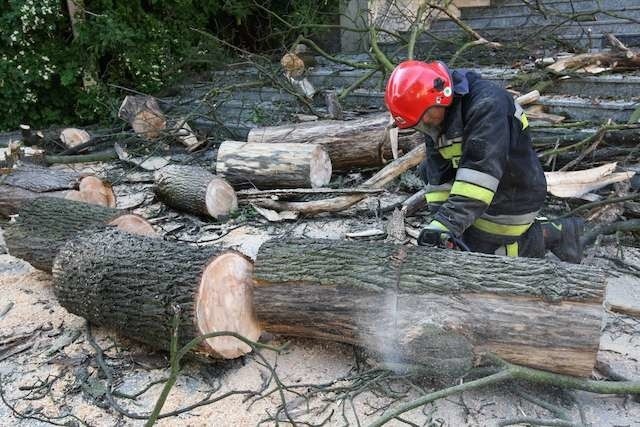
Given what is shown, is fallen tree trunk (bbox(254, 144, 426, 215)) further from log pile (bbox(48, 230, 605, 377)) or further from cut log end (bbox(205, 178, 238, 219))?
log pile (bbox(48, 230, 605, 377))

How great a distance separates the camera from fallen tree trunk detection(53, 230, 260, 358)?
2516 mm

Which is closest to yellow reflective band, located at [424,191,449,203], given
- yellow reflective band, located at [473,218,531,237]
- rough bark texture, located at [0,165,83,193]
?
yellow reflective band, located at [473,218,531,237]

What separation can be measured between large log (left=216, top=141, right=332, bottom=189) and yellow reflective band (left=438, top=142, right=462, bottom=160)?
2.20 meters

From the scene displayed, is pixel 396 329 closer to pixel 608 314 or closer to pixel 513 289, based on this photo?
pixel 513 289

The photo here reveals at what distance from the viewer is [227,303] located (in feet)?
8.58

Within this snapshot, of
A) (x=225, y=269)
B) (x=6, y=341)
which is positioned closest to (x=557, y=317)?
(x=225, y=269)

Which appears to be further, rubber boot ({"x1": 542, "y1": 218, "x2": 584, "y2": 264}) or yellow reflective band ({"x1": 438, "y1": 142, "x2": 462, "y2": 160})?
rubber boot ({"x1": 542, "y1": 218, "x2": 584, "y2": 264})

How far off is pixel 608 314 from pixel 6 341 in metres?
3.38

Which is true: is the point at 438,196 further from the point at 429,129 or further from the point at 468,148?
the point at 468,148

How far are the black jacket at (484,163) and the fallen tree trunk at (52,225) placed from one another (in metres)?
2.05

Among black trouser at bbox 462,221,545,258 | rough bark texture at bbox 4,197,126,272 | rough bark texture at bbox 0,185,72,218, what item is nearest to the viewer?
black trouser at bbox 462,221,545,258

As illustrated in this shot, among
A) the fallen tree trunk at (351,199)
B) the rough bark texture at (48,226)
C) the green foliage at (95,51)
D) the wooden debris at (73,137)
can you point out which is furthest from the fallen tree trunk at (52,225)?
the green foliage at (95,51)

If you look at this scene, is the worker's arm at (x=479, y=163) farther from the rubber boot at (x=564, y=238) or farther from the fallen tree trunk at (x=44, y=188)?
the fallen tree trunk at (x=44, y=188)

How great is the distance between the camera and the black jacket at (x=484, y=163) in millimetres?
2457
